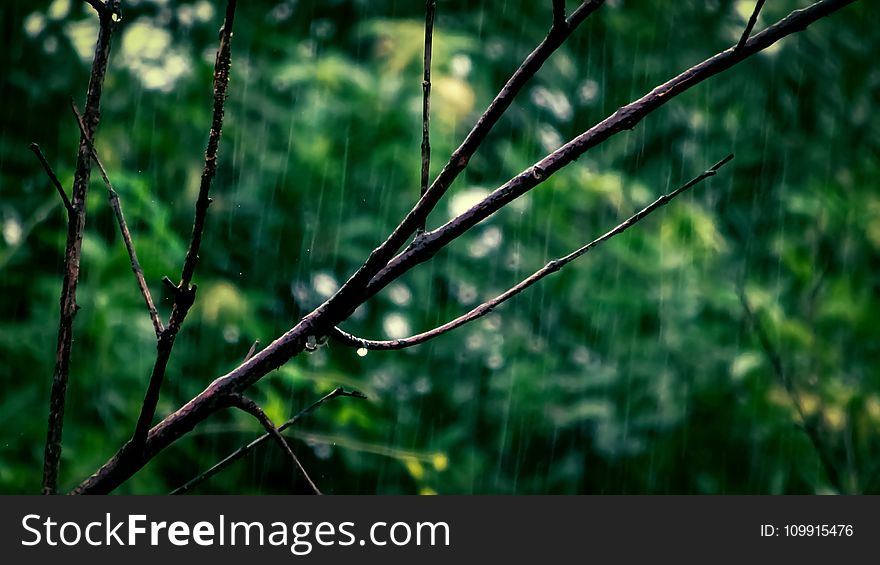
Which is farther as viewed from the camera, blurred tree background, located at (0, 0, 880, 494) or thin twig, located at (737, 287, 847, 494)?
blurred tree background, located at (0, 0, 880, 494)

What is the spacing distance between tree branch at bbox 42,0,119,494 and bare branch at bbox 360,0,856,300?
0.30 metres

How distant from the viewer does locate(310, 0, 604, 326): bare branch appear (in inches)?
24.2

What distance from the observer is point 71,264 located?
0.76 metres

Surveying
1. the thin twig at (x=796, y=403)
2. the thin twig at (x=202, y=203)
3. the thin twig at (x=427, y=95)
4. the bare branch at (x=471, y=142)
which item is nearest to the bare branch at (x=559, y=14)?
the bare branch at (x=471, y=142)

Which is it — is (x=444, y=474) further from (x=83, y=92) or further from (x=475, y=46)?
(x=83, y=92)

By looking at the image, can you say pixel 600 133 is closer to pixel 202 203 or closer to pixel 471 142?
pixel 471 142

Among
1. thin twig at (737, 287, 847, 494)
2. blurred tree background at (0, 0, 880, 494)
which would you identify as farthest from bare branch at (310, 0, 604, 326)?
blurred tree background at (0, 0, 880, 494)

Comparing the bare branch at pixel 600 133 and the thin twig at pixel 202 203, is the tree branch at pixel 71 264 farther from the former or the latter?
the bare branch at pixel 600 133

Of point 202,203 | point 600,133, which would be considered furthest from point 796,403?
point 202,203

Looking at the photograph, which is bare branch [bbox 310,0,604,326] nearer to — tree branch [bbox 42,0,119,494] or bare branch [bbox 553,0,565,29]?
bare branch [bbox 553,0,565,29]

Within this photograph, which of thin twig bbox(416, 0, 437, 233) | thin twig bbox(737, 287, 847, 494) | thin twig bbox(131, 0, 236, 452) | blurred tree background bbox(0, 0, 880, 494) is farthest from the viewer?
blurred tree background bbox(0, 0, 880, 494)

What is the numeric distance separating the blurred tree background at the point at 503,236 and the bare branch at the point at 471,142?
1.70 m

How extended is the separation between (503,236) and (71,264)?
7.79 feet

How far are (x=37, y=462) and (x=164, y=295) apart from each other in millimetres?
582
